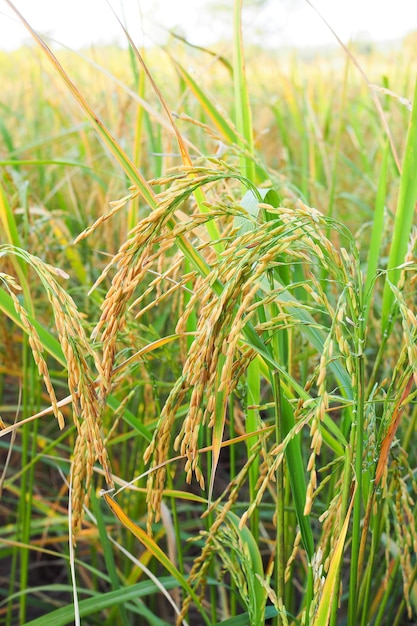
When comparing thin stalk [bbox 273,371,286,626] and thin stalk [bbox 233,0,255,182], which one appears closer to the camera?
thin stalk [bbox 273,371,286,626]

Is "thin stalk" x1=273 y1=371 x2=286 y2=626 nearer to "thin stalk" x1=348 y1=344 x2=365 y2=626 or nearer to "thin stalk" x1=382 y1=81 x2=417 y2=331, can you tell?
"thin stalk" x1=348 y1=344 x2=365 y2=626

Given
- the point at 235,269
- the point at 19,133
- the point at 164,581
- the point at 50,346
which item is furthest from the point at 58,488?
the point at 19,133

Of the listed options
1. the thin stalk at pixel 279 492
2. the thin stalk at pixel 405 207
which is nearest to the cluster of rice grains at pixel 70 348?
the thin stalk at pixel 279 492

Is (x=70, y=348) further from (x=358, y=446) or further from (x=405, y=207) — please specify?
(x=405, y=207)

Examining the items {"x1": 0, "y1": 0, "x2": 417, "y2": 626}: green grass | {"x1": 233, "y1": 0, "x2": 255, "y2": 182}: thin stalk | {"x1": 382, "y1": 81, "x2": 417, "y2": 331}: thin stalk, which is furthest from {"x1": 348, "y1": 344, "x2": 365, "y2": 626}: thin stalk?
{"x1": 233, "y1": 0, "x2": 255, "y2": 182}: thin stalk

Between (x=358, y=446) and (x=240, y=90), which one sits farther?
(x=240, y=90)

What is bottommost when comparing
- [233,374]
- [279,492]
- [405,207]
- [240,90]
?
[279,492]

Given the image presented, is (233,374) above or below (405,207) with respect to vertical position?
below

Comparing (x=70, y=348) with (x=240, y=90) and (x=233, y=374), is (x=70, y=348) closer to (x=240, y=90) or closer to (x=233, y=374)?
(x=233, y=374)

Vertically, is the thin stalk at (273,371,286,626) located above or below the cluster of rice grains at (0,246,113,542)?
below

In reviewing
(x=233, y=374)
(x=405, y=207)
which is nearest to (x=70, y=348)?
(x=233, y=374)

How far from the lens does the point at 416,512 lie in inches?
33.8

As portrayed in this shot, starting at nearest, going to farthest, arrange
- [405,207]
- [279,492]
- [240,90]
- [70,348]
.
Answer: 1. [70,348]
2. [279,492]
3. [405,207]
4. [240,90]

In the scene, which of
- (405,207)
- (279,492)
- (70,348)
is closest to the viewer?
(70,348)
